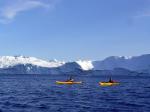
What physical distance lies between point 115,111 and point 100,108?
3339mm

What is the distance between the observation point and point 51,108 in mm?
44281

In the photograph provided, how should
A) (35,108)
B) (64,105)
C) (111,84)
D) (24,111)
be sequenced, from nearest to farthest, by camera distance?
(24,111)
(35,108)
(64,105)
(111,84)

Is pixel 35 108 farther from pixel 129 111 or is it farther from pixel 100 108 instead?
pixel 129 111

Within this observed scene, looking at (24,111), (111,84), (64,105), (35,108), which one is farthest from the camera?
(111,84)

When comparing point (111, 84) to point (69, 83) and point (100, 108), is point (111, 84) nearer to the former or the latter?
point (69, 83)

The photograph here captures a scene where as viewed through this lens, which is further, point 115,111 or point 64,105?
point 64,105

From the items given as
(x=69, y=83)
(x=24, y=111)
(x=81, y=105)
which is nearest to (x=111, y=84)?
(x=69, y=83)

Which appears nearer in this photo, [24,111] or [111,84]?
[24,111]

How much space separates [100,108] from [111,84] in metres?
62.9

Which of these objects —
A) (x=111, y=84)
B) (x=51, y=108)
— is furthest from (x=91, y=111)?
(x=111, y=84)

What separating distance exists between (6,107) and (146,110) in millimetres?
18163

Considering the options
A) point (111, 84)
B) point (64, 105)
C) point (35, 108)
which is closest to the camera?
point (35, 108)

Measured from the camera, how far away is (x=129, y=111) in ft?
140

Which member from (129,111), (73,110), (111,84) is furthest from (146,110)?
(111,84)
